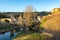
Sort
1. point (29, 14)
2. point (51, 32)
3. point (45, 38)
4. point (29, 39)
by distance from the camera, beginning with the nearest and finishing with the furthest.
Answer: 1. point (51, 32)
2. point (45, 38)
3. point (29, 39)
4. point (29, 14)

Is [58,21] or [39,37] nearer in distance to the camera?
[58,21]

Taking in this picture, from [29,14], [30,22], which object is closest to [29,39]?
[29,14]

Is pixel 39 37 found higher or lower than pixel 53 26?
lower

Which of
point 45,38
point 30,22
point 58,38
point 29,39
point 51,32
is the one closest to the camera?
point 58,38

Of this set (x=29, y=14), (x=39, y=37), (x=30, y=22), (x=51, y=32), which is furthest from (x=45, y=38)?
(x=30, y=22)

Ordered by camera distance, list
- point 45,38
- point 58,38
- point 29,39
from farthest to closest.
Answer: point 29,39, point 45,38, point 58,38

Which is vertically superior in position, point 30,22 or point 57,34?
point 57,34

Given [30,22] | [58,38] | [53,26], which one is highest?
[53,26]

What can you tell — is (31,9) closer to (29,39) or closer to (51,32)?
(29,39)

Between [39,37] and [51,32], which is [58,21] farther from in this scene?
[39,37]
